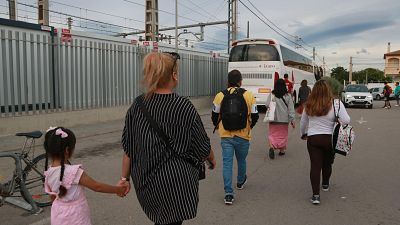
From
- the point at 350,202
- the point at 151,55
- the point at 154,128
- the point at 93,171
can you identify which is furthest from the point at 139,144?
the point at 93,171

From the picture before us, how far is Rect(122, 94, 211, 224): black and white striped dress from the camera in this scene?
266cm

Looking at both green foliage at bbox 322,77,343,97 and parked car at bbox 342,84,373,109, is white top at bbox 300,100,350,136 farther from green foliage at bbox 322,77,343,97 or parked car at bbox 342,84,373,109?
parked car at bbox 342,84,373,109

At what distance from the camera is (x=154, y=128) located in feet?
8.69

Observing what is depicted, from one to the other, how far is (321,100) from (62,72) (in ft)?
31.0

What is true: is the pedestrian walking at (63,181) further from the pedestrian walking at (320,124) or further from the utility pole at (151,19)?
the utility pole at (151,19)

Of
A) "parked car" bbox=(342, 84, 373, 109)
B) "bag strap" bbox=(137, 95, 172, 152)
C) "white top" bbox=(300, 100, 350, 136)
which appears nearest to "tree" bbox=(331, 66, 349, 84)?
"parked car" bbox=(342, 84, 373, 109)

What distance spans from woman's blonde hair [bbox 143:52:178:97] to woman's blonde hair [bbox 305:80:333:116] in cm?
323

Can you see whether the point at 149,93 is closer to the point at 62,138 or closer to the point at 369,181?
the point at 62,138

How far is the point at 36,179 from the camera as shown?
5.17 metres

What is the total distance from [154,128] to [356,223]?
3.14 metres

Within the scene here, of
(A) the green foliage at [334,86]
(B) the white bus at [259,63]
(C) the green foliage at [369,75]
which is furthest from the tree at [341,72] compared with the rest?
(A) the green foliage at [334,86]

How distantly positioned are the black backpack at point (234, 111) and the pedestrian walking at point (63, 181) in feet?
8.42

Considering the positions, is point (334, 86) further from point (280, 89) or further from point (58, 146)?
point (58, 146)

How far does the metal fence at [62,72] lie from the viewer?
11039 mm
